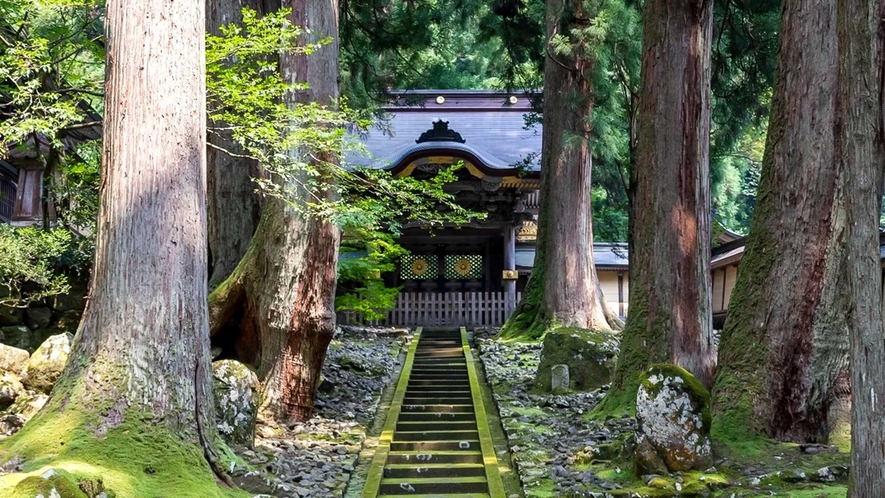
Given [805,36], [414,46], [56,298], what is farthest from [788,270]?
[414,46]

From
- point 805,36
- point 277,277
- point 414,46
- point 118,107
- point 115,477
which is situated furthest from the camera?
point 414,46

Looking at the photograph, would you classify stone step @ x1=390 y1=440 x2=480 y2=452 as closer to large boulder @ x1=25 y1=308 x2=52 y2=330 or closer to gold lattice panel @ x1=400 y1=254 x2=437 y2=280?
large boulder @ x1=25 y1=308 x2=52 y2=330

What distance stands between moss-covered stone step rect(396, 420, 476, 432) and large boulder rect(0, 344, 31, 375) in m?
3.87

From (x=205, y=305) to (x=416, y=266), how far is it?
14.8 m

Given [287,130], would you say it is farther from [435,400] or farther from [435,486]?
[435,400]

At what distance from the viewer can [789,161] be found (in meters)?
6.12

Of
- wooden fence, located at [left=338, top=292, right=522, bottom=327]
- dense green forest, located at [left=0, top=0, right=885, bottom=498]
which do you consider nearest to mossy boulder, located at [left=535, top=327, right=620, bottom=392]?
dense green forest, located at [left=0, top=0, right=885, bottom=498]

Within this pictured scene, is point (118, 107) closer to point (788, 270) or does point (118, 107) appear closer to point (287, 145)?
point (287, 145)

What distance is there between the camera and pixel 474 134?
20.6m

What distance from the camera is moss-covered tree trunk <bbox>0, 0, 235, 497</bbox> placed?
14.8 ft

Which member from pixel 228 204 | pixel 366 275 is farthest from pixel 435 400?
pixel 366 275

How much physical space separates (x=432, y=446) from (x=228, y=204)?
3.55 meters

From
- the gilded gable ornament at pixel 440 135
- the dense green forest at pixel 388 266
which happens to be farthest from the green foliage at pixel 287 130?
the gilded gable ornament at pixel 440 135

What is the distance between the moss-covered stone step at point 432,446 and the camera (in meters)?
7.84
